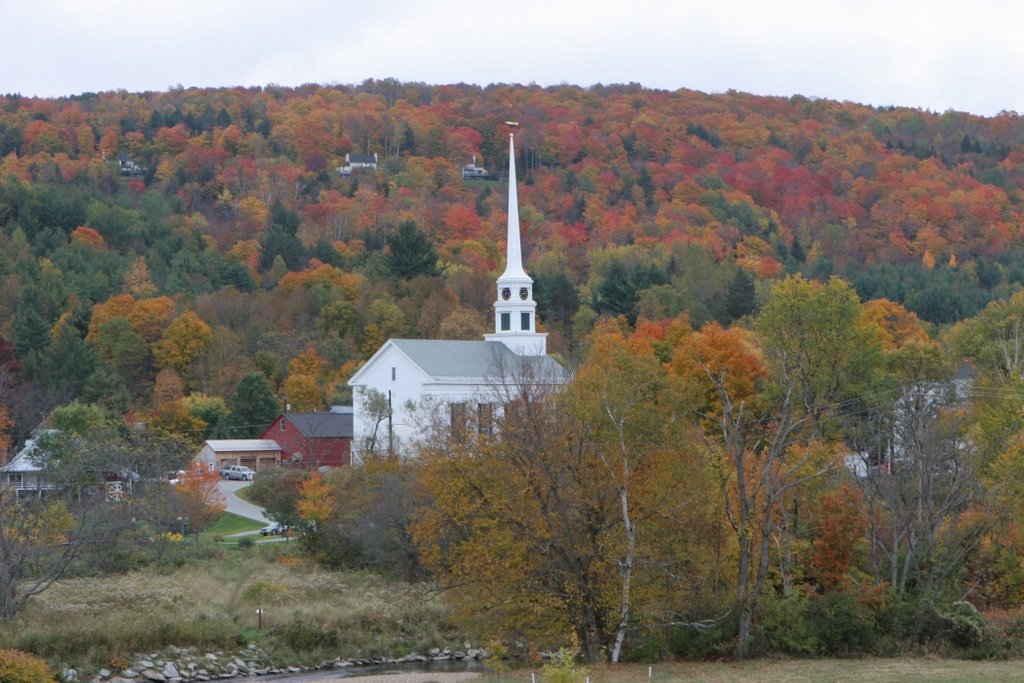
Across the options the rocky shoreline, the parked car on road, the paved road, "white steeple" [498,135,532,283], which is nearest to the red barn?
the parked car on road

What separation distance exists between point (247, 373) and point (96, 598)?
3676cm

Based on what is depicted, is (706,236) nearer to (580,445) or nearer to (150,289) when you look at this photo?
(150,289)

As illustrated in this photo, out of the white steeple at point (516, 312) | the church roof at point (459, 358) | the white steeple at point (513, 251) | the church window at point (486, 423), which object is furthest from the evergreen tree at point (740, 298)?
the church window at point (486, 423)

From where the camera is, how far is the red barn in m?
71.6

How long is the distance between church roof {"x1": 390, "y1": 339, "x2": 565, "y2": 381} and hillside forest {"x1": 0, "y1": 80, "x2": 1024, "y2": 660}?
2.95m

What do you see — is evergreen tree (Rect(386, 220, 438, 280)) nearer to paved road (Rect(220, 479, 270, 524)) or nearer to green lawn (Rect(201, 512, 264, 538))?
paved road (Rect(220, 479, 270, 524))

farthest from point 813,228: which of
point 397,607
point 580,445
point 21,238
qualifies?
point 580,445

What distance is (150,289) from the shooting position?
98000 mm

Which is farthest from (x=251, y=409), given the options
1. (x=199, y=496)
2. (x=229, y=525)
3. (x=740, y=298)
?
(x=740, y=298)

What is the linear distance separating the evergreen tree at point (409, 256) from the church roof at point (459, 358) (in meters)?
24.5

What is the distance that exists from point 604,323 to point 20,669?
54.4 meters

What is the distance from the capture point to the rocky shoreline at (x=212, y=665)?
38750 millimetres

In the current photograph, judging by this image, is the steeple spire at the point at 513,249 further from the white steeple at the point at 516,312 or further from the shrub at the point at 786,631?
the shrub at the point at 786,631

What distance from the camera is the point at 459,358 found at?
6781cm
